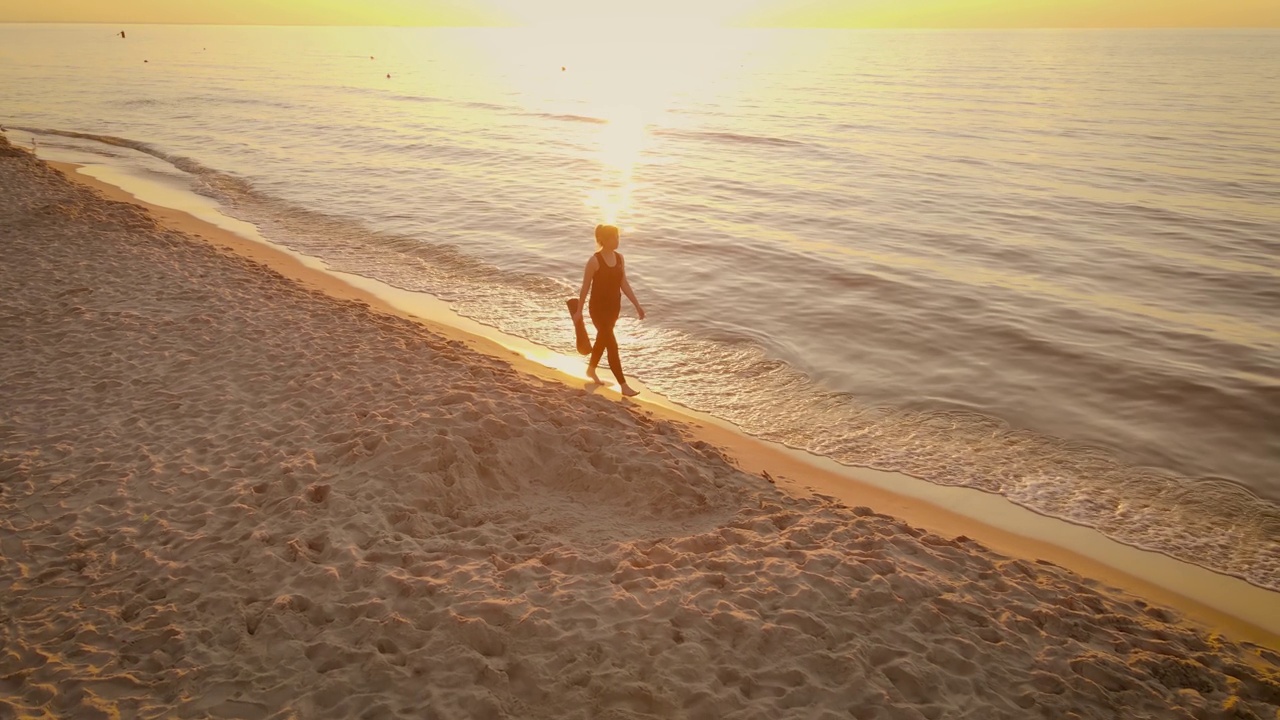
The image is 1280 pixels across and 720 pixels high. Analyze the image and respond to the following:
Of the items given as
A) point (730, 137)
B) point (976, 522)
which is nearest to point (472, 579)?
point (976, 522)

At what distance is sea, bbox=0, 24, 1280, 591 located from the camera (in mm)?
8422

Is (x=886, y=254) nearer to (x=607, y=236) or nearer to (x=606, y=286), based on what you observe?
(x=606, y=286)

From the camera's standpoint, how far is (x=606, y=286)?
8750mm

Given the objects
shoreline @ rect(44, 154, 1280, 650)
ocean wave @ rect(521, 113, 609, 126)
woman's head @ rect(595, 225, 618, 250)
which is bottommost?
shoreline @ rect(44, 154, 1280, 650)

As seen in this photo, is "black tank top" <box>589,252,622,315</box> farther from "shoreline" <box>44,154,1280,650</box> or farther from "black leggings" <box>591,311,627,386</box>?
"shoreline" <box>44,154,1280,650</box>

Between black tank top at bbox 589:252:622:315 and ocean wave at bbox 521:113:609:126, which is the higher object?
ocean wave at bbox 521:113:609:126

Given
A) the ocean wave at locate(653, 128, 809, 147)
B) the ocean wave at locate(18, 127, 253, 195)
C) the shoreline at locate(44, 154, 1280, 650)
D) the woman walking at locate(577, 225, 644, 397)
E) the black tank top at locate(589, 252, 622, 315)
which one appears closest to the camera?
the shoreline at locate(44, 154, 1280, 650)

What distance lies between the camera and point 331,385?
26.2 feet

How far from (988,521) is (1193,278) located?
1110cm

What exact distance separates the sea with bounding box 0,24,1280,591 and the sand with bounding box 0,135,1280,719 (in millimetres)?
2074

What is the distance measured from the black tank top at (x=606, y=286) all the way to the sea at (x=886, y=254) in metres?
1.57

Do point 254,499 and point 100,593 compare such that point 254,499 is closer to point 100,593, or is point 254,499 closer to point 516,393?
point 100,593

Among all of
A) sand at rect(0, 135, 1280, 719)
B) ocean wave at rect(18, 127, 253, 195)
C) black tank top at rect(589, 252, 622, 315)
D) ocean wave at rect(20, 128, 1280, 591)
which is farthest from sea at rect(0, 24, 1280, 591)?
sand at rect(0, 135, 1280, 719)

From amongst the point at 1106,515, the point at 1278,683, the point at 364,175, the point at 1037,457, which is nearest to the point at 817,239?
the point at 1037,457
